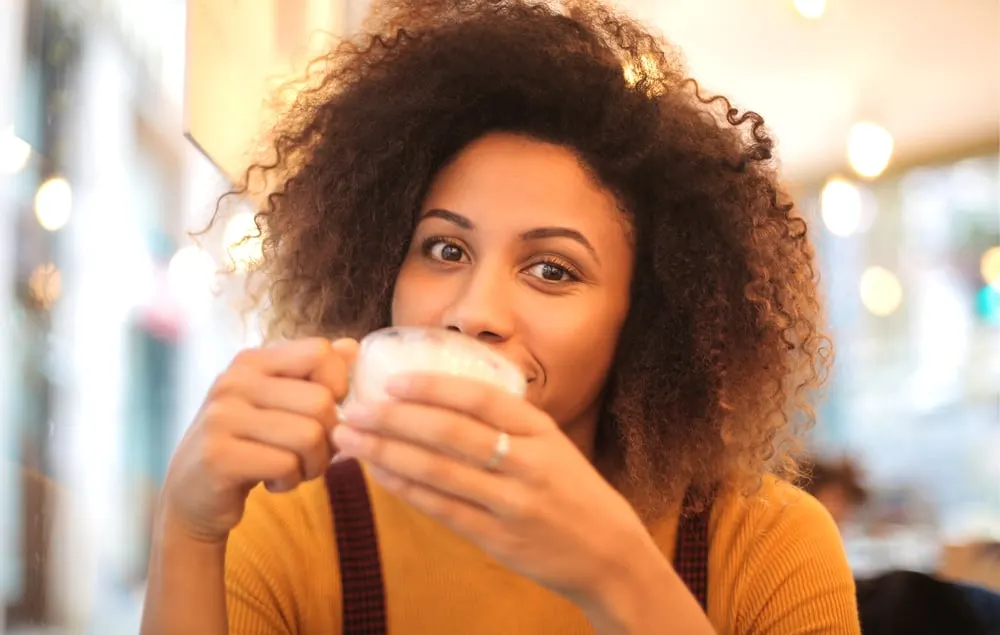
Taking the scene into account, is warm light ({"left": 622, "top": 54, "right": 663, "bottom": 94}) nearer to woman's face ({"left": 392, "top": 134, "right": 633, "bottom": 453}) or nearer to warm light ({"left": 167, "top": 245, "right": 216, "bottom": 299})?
woman's face ({"left": 392, "top": 134, "right": 633, "bottom": 453})

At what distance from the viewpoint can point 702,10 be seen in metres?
2.93

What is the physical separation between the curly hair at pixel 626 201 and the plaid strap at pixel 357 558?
0.21 metres

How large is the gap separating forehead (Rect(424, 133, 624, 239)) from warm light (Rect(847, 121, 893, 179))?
107 inches

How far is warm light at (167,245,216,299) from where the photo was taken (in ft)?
4.29

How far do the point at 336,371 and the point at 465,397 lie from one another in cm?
12

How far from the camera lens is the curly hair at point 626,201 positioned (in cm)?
95

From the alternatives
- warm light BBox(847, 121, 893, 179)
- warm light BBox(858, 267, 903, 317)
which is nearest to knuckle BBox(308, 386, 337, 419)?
warm light BBox(847, 121, 893, 179)

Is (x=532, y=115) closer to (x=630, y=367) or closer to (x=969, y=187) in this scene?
(x=630, y=367)

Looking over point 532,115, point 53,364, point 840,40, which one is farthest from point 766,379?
point 840,40

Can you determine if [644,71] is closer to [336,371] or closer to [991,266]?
[336,371]

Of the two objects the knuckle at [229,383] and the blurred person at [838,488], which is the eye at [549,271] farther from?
the blurred person at [838,488]

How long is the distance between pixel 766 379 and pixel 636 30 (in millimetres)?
430

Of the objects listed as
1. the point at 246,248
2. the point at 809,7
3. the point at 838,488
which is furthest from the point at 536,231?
the point at 838,488

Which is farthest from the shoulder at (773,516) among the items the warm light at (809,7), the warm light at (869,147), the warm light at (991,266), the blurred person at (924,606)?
the warm light at (991,266)
